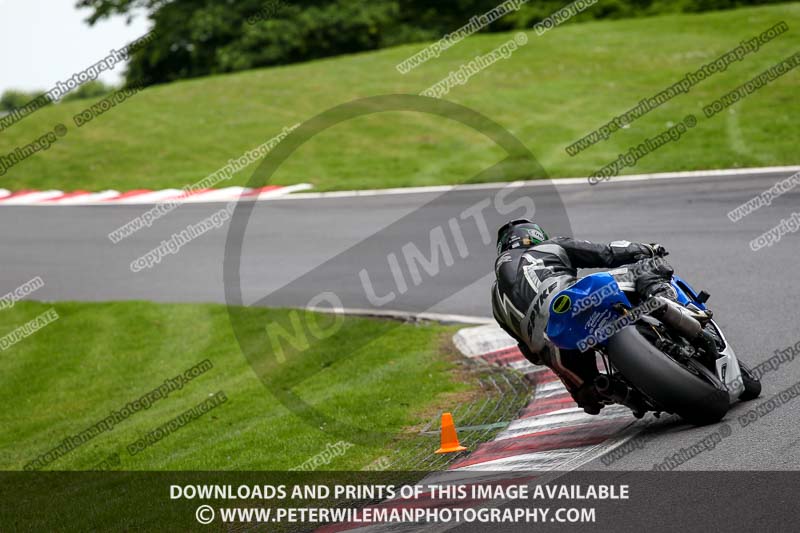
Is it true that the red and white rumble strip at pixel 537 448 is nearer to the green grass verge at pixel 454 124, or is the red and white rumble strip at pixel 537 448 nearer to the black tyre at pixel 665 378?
the black tyre at pixel 665 378

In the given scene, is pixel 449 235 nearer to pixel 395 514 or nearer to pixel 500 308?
pixel 500 308

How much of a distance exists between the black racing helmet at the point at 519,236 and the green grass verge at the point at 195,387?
6.49ft

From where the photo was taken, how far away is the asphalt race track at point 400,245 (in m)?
10.4

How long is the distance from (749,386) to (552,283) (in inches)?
66.5

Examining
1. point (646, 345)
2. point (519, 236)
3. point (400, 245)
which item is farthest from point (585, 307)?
point (400, 245)

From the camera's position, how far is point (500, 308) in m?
7.24

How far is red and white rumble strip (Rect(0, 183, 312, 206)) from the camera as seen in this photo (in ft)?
71.5

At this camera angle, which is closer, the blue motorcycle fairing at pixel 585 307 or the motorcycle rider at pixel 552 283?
the blue motorcycle fairing at pixel 585 307

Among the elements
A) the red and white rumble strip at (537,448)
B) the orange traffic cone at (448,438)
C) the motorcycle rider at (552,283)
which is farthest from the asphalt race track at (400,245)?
the orange traffic cone at (448,438)

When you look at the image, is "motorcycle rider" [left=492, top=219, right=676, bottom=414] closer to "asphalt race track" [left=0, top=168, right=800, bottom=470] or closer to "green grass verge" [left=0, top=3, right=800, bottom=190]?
"asphalt race track" [left=0, top=168, right=800, bottom=470]

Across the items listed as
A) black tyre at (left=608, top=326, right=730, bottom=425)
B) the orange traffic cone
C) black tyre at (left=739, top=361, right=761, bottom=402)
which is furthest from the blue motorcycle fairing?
the orange traffic cone

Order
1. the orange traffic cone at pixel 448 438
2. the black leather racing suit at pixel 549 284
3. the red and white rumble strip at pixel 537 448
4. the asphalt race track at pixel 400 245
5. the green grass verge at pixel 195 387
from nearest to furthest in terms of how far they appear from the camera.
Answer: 1. the red and white rumble strip at pixel 537 448
2. the black leather racing suit at pixel 549 284
3. the orange traffic cone at pixel 448 438
4. the green grass verge at pixel 195 387
5. the asphalt race track at pixel 400 245

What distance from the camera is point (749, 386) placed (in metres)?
7.17

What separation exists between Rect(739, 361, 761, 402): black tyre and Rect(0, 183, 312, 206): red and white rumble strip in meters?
15.4
